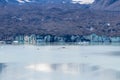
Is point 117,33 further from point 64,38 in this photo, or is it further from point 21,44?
point 21,44

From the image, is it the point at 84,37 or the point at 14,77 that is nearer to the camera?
the point at 14,77

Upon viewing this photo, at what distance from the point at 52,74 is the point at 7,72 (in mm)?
2874

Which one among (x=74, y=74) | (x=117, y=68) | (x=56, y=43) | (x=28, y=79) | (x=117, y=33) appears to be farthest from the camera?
(x=117, y=33)

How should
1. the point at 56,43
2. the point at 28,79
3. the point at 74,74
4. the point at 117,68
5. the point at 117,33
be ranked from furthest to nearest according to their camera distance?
the point at 117,33
the point at 56,43
the point at 117,68
the point at 74,74
the point at 28,79

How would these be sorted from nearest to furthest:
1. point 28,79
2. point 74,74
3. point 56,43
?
point 28,79 < point 74,74 < point 56,43

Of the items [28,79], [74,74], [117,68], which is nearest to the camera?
[28,79]

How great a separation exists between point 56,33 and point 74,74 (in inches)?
2167

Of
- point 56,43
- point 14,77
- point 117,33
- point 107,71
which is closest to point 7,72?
point 14,77

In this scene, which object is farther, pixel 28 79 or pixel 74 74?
pixel 74 74

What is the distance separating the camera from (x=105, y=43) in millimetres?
81375

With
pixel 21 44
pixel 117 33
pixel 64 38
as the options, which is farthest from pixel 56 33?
pixel 117 33

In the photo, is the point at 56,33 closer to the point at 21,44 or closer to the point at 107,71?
the point at 21,44

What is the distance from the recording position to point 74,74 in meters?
27.1

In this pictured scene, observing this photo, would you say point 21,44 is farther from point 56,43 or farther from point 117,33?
point 117,33
